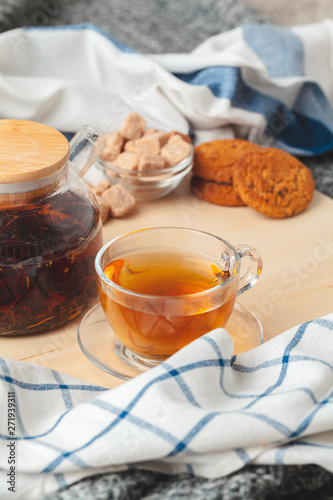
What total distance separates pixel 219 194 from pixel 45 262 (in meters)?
0.41

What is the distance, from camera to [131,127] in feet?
3.18

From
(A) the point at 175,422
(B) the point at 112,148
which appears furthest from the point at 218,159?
(A) the point at 175,422

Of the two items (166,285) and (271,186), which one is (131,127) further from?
(166,285)

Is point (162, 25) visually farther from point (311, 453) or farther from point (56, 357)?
point (311, 453)

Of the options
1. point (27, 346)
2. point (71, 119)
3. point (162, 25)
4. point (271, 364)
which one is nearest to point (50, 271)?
point (27, 346)

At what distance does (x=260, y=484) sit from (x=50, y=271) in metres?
0.30

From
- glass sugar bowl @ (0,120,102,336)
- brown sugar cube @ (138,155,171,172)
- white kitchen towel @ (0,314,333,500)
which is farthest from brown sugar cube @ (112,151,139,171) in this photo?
white kitchen towel @ (0,314,333,500)

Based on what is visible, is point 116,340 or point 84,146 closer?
point 116,340

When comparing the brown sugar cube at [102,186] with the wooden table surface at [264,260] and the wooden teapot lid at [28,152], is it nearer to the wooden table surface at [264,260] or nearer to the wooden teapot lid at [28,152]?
the wooden table surface at [264,260]

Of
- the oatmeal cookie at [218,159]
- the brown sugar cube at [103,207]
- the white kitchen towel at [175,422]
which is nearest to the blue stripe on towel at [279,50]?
the oatmeal cookie at [218,159]

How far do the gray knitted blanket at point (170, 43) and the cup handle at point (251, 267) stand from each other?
0.20 m

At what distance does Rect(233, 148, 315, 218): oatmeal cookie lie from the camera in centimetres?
90

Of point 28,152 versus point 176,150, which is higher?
point 28,152

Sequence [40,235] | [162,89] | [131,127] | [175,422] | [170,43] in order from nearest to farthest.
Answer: [175,422], [40,235], [131,127], [162,89], [170,43]
